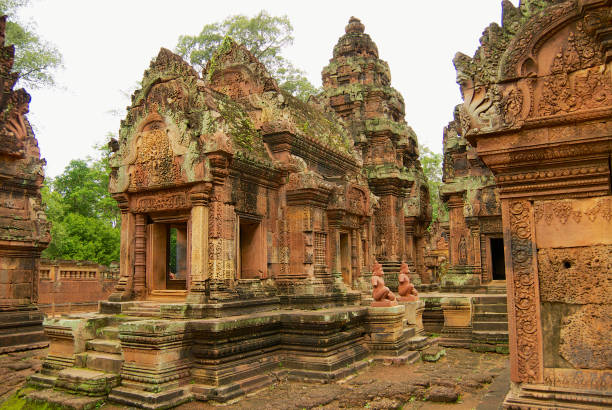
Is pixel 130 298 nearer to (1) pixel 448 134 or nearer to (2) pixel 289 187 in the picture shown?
(2) pixel 289 187

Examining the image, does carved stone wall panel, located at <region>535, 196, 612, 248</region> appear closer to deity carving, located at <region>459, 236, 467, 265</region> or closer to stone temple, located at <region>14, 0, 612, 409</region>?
stone temple, located at <region>14, 0, 612, 409</region>

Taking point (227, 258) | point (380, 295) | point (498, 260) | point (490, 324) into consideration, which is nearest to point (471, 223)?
point (498, 260)

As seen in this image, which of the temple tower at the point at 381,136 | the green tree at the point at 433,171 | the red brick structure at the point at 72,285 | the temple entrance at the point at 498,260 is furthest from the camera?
the green tree at the point at 433,171

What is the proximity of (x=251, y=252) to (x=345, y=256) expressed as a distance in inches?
116

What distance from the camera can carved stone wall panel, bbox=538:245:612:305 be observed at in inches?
157

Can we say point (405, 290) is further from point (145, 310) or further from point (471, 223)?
point (145, 310)

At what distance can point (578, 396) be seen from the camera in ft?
12.8

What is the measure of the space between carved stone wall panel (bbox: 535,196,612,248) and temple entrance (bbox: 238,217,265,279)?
5.59 m

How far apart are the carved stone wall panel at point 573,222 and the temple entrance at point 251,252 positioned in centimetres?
559

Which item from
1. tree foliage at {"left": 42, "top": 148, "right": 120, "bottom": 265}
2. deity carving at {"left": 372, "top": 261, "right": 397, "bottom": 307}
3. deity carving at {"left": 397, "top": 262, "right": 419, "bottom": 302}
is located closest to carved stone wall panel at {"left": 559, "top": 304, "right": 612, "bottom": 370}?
deity carving at {"left": 372, "top": 261, "right": 397, "bottom": 307}

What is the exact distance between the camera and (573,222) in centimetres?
412

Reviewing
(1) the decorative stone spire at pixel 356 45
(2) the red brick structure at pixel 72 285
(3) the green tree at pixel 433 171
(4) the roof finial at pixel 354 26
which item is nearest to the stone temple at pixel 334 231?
(1) the decorative stone spire at pixel 356 45

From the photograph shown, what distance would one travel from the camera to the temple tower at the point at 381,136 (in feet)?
53.6

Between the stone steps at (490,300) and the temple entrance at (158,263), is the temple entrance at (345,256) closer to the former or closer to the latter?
the stone steps at (490,300)
